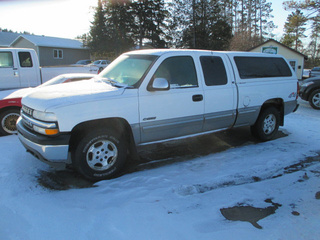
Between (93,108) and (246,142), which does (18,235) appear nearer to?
(93,108)

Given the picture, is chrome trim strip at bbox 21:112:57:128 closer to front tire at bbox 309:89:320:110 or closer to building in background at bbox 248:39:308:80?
front tire at bbox 309:89:320:110

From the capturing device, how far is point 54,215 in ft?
10.0

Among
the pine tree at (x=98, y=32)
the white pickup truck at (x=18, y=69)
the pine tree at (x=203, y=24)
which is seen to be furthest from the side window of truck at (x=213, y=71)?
the pine tree at (x=98, y=32)

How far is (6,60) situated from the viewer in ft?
28.1

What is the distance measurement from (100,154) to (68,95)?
0.98m

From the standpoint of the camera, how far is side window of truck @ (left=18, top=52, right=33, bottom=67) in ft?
28.4

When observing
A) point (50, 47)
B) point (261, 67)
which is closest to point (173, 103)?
point (261, 67)

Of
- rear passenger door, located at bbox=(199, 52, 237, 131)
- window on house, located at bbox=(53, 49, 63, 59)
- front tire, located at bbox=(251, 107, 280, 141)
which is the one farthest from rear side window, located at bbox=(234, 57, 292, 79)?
window on house, located at bbox=(53, 49, 63, 59)

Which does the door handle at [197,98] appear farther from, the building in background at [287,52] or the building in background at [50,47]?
the building in background at [50,47]

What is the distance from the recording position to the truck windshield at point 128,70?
4254 mm

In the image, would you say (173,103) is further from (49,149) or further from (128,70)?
(49,149)

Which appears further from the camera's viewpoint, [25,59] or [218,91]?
[25,59]

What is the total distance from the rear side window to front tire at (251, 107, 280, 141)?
0.81m

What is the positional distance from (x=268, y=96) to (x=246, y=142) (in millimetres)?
1121
